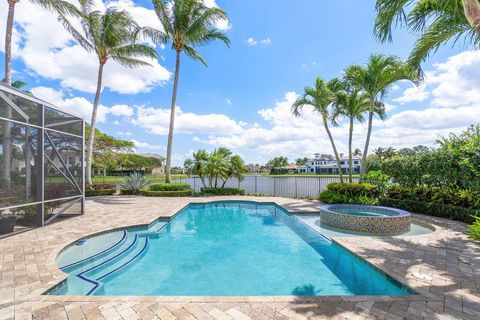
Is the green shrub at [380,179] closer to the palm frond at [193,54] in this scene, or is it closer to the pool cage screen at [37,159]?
the pool cage screen at [37,159]

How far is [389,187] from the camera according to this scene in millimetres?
10242

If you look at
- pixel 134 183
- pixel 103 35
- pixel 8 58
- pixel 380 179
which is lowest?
pixel 134 183

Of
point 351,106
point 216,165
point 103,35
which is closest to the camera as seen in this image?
point 351,106

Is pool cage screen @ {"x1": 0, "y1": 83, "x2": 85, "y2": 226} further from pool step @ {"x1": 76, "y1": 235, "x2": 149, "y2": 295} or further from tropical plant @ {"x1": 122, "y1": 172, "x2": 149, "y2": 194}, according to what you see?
tropical plant @ {"x1": 122, "y1": 172, "x2": 149, "y2": 194}

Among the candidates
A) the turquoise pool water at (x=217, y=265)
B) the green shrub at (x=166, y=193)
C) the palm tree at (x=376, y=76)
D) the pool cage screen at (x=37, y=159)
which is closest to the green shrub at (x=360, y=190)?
the palm tree at (x=376, y=76)

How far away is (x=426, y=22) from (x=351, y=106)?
6.79m

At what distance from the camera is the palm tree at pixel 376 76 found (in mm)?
9798

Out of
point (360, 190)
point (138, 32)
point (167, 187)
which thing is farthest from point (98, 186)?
point (360, 190)

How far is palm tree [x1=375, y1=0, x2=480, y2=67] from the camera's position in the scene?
411 cm

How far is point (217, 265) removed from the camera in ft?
16.8

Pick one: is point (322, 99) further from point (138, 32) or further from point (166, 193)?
point (138, 32)

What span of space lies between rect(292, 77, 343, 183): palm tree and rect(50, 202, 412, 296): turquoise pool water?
6.47 metres

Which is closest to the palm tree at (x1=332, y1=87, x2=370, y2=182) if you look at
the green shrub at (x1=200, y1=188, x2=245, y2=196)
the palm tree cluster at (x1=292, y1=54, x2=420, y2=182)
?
the palm tree cluster at (x1=292, y1=54, x2=420, y2=182)

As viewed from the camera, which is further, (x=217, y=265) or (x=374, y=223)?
(x=374, y=223)
